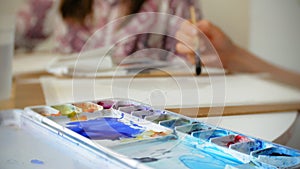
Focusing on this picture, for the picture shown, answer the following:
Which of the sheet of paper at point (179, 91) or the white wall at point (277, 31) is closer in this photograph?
the sheet of paper at point (179, 91)

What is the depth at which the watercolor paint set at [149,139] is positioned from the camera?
41 centimetres

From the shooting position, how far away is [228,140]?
0.47 metres

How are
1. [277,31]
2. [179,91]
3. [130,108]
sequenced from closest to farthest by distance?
1. [130,108]
2. [179,91]
3. [277,31]

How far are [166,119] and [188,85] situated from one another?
0.97 ft

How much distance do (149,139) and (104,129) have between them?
9cm

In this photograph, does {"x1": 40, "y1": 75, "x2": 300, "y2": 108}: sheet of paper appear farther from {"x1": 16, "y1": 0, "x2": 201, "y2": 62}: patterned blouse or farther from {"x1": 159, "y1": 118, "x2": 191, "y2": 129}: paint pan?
{"x1": 16, "y1": 0, "x2": 201, "y2": 62}: patterned blouse

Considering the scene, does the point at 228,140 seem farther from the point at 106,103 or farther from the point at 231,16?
the point at 231,16

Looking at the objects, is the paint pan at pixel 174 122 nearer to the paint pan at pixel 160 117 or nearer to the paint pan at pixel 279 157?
the paint pan at pixel 160 117

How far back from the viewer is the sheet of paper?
70cm

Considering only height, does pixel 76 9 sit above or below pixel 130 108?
above

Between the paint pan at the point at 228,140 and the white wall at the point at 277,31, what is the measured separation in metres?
0.62

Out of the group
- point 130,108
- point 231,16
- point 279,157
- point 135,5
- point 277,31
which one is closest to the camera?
point 279,157

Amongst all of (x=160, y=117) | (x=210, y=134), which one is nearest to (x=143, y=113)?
(x=160, y=117)

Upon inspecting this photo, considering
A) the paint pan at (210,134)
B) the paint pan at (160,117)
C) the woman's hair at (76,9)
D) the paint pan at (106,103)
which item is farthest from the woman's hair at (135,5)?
the paint pan at (210,134)
